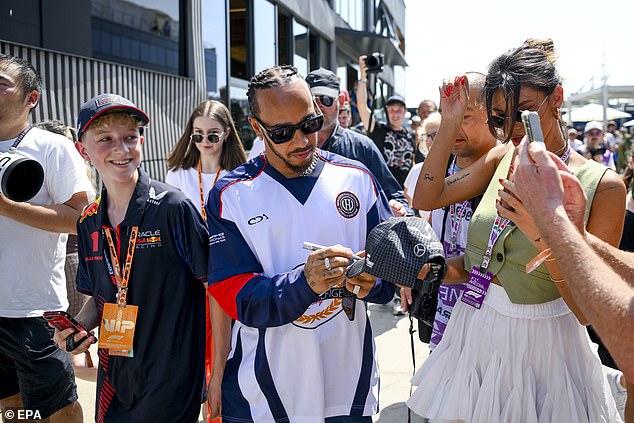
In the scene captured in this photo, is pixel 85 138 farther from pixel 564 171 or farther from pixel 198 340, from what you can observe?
pixel 564 171

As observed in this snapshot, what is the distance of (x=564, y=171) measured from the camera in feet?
4.97

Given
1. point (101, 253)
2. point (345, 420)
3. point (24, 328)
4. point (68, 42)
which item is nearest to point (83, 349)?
point (101, 253)

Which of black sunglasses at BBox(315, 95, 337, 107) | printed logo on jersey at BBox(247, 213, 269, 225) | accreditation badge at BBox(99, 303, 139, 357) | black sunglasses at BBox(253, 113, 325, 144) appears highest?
black sunglasses at BBox(315, 95, 337, 107)

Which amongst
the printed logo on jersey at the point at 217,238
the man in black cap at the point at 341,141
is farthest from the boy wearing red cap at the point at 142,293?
the man in black cap at the point at 341,141

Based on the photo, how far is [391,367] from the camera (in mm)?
5012

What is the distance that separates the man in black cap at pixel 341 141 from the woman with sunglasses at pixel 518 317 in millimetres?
1476

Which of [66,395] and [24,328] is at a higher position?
[24,328]

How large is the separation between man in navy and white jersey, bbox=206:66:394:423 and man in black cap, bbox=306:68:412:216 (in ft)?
5.47

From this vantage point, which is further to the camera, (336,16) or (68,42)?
(336,16)

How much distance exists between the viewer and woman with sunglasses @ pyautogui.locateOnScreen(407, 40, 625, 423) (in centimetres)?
203

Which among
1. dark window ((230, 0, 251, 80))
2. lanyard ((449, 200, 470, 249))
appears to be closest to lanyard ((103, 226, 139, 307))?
lanyard ((449, 200, 470, 249))

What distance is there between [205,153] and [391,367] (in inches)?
93.5

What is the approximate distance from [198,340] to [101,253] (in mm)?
565

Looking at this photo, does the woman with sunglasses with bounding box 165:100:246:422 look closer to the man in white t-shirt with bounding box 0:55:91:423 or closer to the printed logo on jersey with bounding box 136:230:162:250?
the man in white t-shirt with bounding box 0:55:91:423
